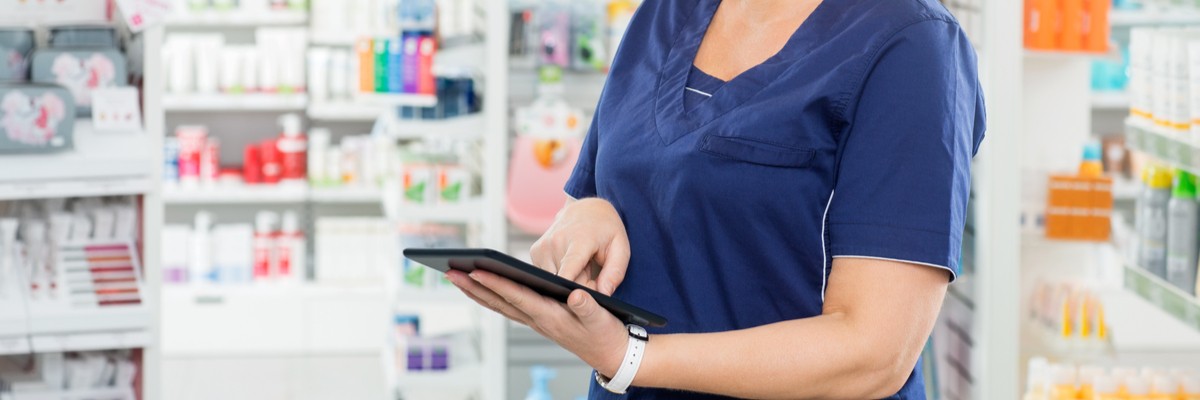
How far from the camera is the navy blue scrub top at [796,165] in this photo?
45.7 inches

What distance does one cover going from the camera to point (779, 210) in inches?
48.9

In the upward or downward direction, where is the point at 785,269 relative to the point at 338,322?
upward

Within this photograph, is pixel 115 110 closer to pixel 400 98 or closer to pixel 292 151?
pixel 400 98

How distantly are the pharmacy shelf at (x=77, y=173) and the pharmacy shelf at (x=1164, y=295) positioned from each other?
2.21 meters

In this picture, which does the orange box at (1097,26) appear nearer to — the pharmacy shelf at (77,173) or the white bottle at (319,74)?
the pharmacy shelf at (77,173)

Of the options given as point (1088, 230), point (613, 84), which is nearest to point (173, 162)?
point (1088, 230)

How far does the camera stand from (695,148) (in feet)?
4.17

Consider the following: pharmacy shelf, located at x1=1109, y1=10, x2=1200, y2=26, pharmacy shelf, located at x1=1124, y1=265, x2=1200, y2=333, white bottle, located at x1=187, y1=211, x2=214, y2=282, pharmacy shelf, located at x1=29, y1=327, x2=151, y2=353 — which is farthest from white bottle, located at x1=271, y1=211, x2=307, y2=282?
pharmacy shelf, located at x1=1124, y1=265, x2=1200, y2=333

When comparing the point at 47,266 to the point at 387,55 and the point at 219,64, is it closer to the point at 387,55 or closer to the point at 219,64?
the point at 387,55

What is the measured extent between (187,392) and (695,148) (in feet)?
16.3

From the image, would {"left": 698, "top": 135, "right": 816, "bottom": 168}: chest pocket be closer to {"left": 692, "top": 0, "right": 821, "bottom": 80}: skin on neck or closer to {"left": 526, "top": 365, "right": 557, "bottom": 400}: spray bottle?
{"left": 692, "top": 0, "right": 821, "bottom": 80}: skin on neck

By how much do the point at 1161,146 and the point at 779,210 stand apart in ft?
7.00

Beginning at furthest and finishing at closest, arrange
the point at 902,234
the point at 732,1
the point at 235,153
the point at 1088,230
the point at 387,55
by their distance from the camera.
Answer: the point at 235,153 < the point at 387,55 < the point at 1088,230 < the point at 732,1 < the point at 902,234

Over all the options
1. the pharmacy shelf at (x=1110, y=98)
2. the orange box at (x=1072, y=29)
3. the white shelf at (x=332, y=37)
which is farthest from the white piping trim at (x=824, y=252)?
the white shelf at (x=332, y=37)
